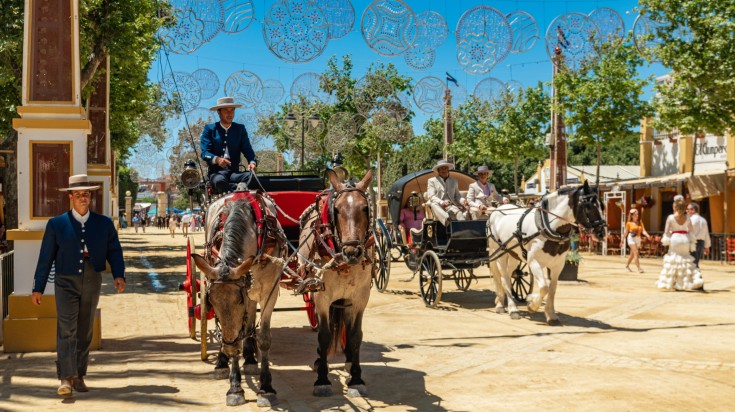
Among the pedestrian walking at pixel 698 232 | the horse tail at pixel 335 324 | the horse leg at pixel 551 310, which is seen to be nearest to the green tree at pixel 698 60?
the pedestrian walking at pixel 698 232

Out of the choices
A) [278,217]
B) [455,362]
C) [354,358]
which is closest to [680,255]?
[455,362]

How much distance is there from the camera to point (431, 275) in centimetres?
1330

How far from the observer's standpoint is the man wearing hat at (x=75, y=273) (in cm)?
682

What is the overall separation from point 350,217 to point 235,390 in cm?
192

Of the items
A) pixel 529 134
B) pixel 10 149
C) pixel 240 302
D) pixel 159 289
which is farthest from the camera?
pixel 529 134

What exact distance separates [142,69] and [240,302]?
771 inches

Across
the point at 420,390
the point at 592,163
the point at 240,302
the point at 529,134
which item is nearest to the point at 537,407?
Answer: the point at 420,390

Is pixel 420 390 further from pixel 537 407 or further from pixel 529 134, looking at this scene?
pixel 529 134

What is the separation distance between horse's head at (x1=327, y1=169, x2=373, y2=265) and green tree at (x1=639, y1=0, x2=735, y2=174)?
53.3ft

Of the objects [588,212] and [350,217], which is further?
[588,212]

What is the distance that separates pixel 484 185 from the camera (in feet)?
45.4

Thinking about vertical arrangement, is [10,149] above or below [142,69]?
below

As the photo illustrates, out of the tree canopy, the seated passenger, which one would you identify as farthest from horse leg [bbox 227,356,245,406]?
the tree canopy

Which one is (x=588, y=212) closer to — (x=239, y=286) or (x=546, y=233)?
(x=546, y=233)
